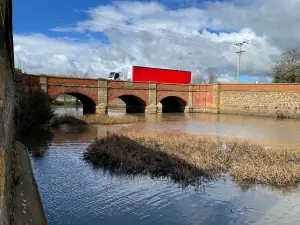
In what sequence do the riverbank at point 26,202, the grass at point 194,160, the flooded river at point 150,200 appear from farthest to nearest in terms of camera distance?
1. the grass at point 194,160
2. the flooded river at point 150,200
3. the riverbank at point 26,202

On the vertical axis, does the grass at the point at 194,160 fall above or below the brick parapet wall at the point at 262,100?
below

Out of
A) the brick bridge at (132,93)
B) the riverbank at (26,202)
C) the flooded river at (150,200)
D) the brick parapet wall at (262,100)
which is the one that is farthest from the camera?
the brick parapet wall at (262,100)

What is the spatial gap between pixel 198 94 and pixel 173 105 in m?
4.94

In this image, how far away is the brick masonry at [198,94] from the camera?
31.7 meters

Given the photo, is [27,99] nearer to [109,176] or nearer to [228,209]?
[109,176]

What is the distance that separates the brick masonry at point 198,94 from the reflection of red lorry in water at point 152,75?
2.69m

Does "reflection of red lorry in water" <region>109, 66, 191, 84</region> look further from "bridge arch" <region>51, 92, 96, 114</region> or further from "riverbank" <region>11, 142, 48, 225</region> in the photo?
"riverbank" <region>11, 142, 48, 225</region>


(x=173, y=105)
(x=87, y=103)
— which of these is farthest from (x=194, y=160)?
(x=173, y=105)

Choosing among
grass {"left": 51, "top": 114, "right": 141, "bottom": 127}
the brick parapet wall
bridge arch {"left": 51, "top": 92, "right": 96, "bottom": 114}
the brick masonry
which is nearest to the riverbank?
grass {"left": 51, "top": 114, "right": 141, "bottom": 127}

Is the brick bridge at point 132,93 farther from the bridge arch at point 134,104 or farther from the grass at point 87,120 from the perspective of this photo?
the grass at point 87,120

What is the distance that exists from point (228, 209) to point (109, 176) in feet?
12.0

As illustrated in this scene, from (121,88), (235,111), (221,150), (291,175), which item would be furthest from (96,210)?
(235,111)

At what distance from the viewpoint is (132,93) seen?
120 feet

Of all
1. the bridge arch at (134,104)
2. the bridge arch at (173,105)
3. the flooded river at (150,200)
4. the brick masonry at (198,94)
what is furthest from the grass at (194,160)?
the bridge arch at (173,105)
